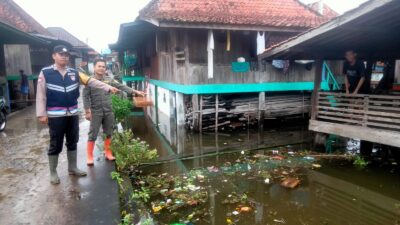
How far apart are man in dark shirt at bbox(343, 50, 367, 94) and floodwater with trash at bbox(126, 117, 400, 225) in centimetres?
175

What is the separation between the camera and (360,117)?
754cm

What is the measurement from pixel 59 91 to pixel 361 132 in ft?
20.9

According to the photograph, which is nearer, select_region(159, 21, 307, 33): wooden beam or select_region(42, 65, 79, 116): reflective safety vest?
select_region(42, 65, 79, 116): reflective safety vest

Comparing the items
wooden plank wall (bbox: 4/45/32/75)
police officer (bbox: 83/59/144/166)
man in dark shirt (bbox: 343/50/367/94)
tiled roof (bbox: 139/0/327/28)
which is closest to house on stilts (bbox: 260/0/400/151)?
man in dark shirt (bbox: 343/50/367/94)

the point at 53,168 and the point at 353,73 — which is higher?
the point at 353,73

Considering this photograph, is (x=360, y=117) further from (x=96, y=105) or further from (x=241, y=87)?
(x=96, y=105)

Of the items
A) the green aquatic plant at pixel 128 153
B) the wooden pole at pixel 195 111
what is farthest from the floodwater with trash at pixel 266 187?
the wooden pole at pixel 195 111

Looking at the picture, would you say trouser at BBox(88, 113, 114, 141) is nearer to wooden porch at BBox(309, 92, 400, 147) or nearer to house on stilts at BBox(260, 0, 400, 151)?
house on stilts at BBox(260, 0, 400, 151)

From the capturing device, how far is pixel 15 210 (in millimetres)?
4074

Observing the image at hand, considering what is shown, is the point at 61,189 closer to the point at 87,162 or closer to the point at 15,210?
the point at 15,210

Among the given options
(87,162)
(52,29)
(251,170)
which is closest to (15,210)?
(87,162)

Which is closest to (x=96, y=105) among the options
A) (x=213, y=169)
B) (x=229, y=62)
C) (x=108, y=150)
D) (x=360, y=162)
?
(x=108, y=150)

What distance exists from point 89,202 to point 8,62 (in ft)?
54.7

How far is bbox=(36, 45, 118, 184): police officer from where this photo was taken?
4.65 m
